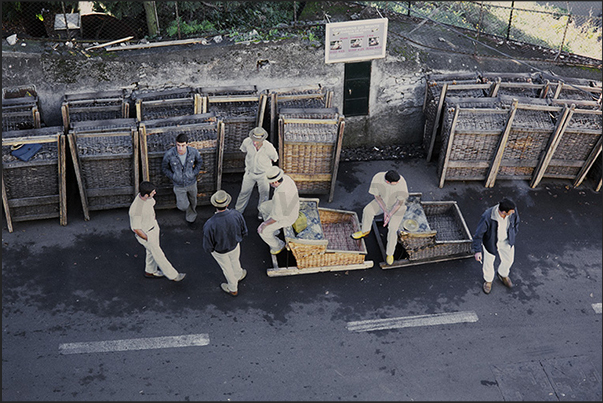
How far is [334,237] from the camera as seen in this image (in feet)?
31.4

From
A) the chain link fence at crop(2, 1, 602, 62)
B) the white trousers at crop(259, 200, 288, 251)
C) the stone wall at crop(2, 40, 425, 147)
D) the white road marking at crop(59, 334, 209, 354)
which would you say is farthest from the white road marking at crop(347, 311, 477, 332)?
the chain link fence at crop(2, 1, 602, 62)

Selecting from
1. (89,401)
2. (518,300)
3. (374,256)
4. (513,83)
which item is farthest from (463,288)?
(89,401)

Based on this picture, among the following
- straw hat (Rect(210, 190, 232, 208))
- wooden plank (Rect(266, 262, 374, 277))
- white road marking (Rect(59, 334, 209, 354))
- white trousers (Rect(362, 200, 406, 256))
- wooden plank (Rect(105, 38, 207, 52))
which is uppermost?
wooden plank (Rect(105, 38, 207, 52))

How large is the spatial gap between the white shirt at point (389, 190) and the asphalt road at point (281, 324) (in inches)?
44.4

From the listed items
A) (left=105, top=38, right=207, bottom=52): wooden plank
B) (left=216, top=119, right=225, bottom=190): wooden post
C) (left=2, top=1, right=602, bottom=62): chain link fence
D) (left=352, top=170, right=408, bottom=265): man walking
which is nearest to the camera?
(left=352, top=170, right=408, bottom=265): man walking

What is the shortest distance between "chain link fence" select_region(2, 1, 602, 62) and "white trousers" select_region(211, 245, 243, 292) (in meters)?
4.82

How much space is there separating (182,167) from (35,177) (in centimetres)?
241

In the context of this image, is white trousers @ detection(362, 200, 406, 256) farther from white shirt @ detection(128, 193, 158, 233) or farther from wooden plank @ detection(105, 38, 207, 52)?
wooden plank @ detection(105, 38, 207, 52)

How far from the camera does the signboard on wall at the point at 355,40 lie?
1081 cm

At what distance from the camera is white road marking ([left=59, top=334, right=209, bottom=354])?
25.7 ft

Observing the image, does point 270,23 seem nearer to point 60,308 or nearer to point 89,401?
point 60,308

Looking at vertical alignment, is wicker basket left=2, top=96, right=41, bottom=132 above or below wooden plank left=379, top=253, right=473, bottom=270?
above

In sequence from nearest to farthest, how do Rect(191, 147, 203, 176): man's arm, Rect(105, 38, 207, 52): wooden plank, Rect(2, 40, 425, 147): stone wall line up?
1. Rect(191, 147, 203, 176): man's arm
2. Rect(2, 40, 425, 147): stone wall
3. Rect(105, 38, 207, 52): wooden plank

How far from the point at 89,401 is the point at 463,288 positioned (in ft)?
18.3
